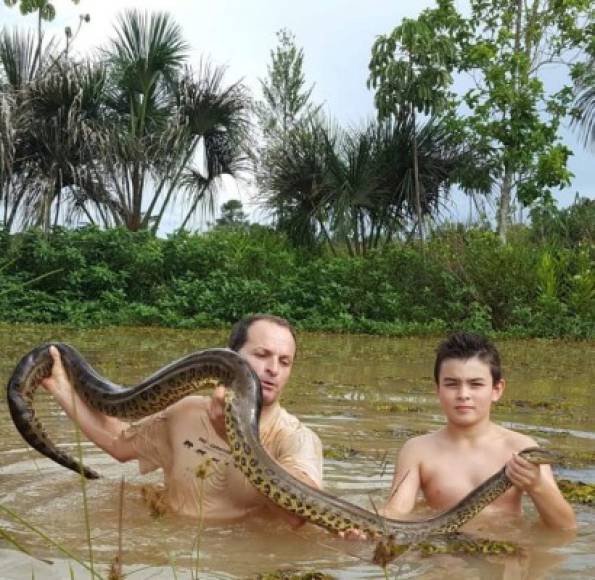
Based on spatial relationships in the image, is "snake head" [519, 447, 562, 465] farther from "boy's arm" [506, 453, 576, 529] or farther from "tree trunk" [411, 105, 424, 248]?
"tree trunk" [411, 105, 424, 248]

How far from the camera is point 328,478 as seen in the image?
661 cm

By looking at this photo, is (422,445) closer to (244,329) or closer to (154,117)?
(244,329)

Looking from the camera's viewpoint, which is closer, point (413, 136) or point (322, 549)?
point (322, 549)

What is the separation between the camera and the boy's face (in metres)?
5.31

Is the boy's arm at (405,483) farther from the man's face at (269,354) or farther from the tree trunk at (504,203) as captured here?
the tree trunk at (504,203)

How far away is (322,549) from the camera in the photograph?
4547 mm

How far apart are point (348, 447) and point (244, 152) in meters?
18.7

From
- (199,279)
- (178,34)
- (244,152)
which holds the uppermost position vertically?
(178,34)

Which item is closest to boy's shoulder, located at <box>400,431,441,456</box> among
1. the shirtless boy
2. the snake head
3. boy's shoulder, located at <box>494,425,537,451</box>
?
the shirtless boy

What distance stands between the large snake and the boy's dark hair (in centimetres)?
70

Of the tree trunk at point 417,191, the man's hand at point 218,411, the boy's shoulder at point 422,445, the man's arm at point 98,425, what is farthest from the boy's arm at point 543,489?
the tree trunk at point 417,191

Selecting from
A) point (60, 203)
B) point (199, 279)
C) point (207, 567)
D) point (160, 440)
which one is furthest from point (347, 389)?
point (60, 203)

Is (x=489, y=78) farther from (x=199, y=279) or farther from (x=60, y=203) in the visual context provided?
(x=60, y=203)

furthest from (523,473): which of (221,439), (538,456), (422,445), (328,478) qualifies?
(328,478)
